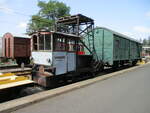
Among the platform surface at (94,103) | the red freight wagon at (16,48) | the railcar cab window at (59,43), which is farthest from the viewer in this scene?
the red freight wagon at (16,48)

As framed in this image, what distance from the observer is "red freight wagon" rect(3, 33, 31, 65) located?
16812 millimetres

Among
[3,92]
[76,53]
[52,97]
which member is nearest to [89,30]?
[76,53]

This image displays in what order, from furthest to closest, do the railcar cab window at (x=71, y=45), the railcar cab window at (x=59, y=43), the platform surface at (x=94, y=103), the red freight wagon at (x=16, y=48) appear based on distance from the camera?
the red freight wagon at (x=16, y=48), the railcar cab window at (x=71, y=45), the railcar cab window at (x=59, y=43), the platform surface at (x=94, y=103)

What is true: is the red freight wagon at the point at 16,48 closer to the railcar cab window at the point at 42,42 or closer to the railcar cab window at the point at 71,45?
the railcar cab window at the point at 42,42

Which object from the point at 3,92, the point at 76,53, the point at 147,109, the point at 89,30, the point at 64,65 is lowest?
the point at 147,109

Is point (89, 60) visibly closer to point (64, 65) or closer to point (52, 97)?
point (64, 65)

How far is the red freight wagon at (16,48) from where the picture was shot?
16.8 metres

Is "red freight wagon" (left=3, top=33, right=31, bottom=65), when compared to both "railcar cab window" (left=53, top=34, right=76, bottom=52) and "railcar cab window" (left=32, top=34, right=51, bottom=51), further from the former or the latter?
"railcar cab window" (left=53, top=34, right=76, bottom=52)

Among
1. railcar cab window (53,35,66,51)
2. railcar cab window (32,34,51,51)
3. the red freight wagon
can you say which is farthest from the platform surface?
the red freight wagon

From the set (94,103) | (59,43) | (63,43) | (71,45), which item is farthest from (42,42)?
(94,103)

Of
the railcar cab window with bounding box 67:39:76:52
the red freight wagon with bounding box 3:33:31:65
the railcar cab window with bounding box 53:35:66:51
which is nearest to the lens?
the railcar cab window with bounding box 53:35:66:51

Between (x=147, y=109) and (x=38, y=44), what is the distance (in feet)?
20.0

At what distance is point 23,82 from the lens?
606 centimetres

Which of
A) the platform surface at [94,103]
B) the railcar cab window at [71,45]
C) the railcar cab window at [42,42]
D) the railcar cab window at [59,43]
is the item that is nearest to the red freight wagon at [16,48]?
the railcar cab window at [42,42]
